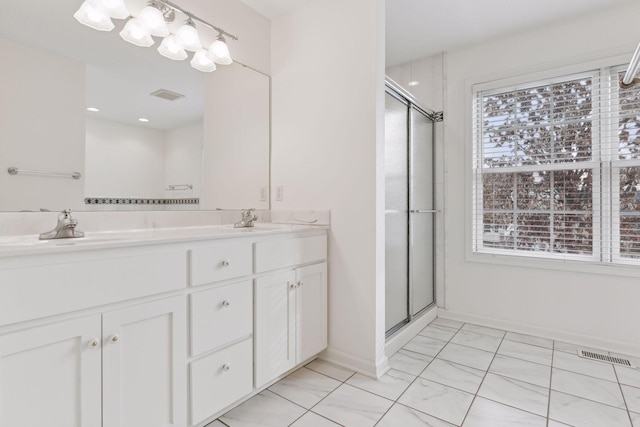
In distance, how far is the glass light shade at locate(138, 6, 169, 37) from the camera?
1.62 metres

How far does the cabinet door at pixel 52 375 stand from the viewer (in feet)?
2.98

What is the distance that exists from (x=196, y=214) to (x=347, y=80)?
1.24m

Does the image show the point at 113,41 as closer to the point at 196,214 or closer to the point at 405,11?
the point at 196,214

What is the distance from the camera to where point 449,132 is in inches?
114

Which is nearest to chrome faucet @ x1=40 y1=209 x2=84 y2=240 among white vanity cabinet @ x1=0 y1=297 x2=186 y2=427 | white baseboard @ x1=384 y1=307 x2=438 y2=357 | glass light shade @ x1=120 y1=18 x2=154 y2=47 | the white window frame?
white vanity cabinet @ x1=0 y1=297 x2=186 y2=427

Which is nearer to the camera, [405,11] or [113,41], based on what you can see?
[113,41]

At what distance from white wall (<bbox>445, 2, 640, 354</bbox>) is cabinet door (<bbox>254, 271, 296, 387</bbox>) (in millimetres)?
1768

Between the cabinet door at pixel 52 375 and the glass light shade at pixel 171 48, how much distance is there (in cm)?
144

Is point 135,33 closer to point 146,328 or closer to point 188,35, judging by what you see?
point 188,35

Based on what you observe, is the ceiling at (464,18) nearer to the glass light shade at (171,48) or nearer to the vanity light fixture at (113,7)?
the glass light shade at (171,48)

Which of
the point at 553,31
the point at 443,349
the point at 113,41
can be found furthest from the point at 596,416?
the point at 113,41

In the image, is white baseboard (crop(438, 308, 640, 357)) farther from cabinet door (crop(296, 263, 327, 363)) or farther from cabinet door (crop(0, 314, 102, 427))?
cabinet door (crop(0, 314, 102, 427))

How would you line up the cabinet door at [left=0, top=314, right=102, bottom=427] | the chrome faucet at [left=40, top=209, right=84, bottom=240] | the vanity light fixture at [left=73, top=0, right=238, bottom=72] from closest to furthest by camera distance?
the cabinet door at [left=0, top=314, right=102, bottom=427] → the chrome faucet at [left=40, top=209, right=84, bottom=240] → the vanity light fixture at [left=73, top=0, right=238, bottom=72]

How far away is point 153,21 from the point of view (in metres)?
1.64
